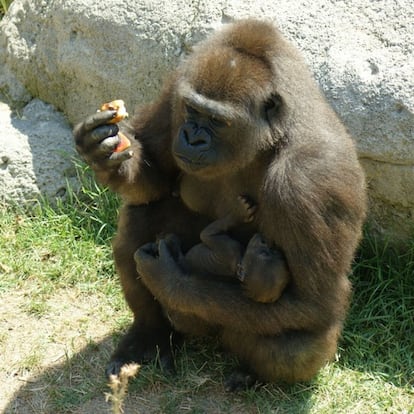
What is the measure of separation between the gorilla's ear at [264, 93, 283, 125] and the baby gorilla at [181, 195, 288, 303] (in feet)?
1.61

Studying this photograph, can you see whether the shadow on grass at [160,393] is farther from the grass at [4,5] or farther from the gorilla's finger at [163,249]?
the grass at [4,5]

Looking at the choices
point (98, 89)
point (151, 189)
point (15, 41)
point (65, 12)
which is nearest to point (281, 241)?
point (151, 189)

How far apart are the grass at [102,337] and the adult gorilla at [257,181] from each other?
11.2 inches

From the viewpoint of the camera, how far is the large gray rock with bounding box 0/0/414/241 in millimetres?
5230

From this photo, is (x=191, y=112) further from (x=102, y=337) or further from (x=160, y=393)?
(x=102, y=337)

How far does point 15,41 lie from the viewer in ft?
22.6

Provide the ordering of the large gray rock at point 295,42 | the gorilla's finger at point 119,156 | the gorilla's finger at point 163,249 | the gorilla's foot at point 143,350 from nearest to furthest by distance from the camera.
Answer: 1. the gorilla's finger at point 119,156
2. the gorilla's finger at point 163,249
3. the gorilla's foot at point 143,350
4. the large gray rock at point 295,42

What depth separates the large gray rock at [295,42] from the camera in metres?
5.23

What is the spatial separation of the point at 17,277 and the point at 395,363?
8.71 ft

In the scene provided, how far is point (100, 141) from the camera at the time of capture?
4301 millimetres

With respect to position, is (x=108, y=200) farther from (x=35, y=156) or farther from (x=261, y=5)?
(x=261, y=5)

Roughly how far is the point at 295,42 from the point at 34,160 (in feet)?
7.33

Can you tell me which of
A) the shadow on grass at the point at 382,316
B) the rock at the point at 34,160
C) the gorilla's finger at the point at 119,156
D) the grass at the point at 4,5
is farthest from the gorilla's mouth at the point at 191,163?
the grass at the point at 4,5

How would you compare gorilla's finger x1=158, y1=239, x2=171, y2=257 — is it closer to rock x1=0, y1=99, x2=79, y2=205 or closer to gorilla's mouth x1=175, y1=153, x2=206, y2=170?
gorilla's mouth x1=175, y1=153, x2=206, y2=170
